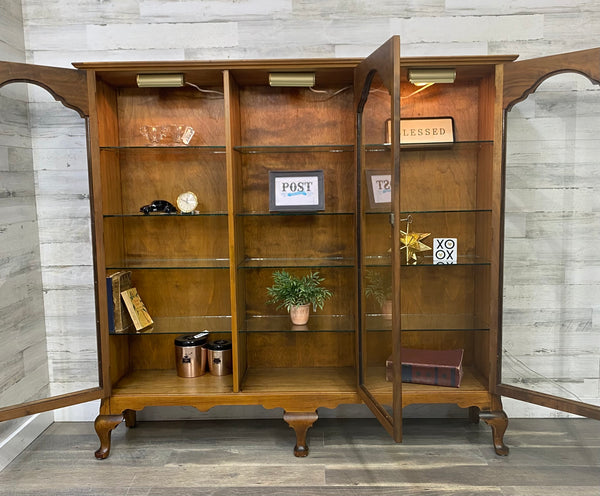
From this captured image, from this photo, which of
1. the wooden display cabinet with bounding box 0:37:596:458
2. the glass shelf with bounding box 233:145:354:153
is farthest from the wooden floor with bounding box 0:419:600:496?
the glass shelf with bounding box 233:145:354:153

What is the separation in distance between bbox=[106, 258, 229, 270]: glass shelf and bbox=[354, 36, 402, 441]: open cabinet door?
2.33 feet

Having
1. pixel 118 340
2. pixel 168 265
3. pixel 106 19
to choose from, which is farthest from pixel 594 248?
pixel 106 19

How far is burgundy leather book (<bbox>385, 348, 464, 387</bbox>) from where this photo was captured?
8.08ft

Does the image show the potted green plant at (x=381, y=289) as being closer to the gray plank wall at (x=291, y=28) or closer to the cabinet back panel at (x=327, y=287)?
the cabinet back panel at (x=327, y=287)

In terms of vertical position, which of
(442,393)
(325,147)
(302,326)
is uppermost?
(325,147)

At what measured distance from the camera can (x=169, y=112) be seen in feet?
8.84

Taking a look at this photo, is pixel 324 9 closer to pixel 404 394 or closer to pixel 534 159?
pixel 534 159

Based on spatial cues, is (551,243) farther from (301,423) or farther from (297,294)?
(301,423)

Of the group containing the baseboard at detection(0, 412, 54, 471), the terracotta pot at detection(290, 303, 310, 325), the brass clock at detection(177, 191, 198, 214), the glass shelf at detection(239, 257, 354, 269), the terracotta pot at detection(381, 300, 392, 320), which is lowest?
the baseboard at detection(0, 412, 54, 471)

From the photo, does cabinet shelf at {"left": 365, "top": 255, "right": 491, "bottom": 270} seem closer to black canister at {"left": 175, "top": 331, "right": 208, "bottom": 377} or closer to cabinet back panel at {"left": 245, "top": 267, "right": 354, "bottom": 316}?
cabinet back panel at {"left": 245, "top": 267, "right": 354, "bottom": 316}

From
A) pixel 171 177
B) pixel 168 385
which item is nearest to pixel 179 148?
pixel 171 177

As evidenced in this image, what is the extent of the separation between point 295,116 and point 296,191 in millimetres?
419

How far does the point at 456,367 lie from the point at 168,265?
1510mm

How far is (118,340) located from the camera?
8.61ft
